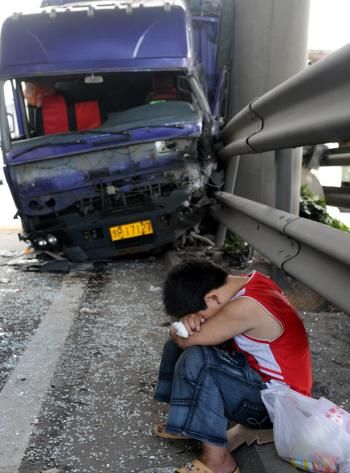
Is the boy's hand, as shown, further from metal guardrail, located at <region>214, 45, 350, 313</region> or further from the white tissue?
metal guardrail, located at <region>214, 45, 350, 313</region>

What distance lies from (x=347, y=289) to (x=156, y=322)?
1.86 metres

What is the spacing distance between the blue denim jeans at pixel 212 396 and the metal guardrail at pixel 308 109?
979 millimetres

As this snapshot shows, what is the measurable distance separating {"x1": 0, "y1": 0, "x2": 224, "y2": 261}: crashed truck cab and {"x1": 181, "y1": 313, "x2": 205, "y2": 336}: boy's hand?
11.4ft

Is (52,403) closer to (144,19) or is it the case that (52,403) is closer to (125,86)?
(144,19)

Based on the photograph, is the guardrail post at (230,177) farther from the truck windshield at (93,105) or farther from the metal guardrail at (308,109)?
the metal guardrail at (308,109)

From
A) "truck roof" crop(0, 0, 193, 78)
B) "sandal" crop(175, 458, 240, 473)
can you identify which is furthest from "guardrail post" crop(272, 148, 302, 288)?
"truck roof" crop(0, 0, 193, 78)

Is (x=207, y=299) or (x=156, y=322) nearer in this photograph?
(x=207, y=299)

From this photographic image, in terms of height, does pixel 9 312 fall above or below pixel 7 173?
below

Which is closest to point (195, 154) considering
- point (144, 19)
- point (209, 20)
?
point (144, 19)

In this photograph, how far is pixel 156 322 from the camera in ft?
12.5

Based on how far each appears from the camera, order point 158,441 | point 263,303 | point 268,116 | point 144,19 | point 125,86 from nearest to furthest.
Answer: point 263,303 < point 158,441 < point 268,116 < point 144,19 < point 125,86

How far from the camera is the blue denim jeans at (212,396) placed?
212cm

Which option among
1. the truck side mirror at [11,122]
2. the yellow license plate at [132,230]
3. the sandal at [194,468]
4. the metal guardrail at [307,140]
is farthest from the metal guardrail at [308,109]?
the truck side mirror at [11,122]

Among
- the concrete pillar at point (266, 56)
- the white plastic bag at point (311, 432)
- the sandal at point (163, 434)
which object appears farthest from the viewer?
the concrete pillar at point (266, 56)
